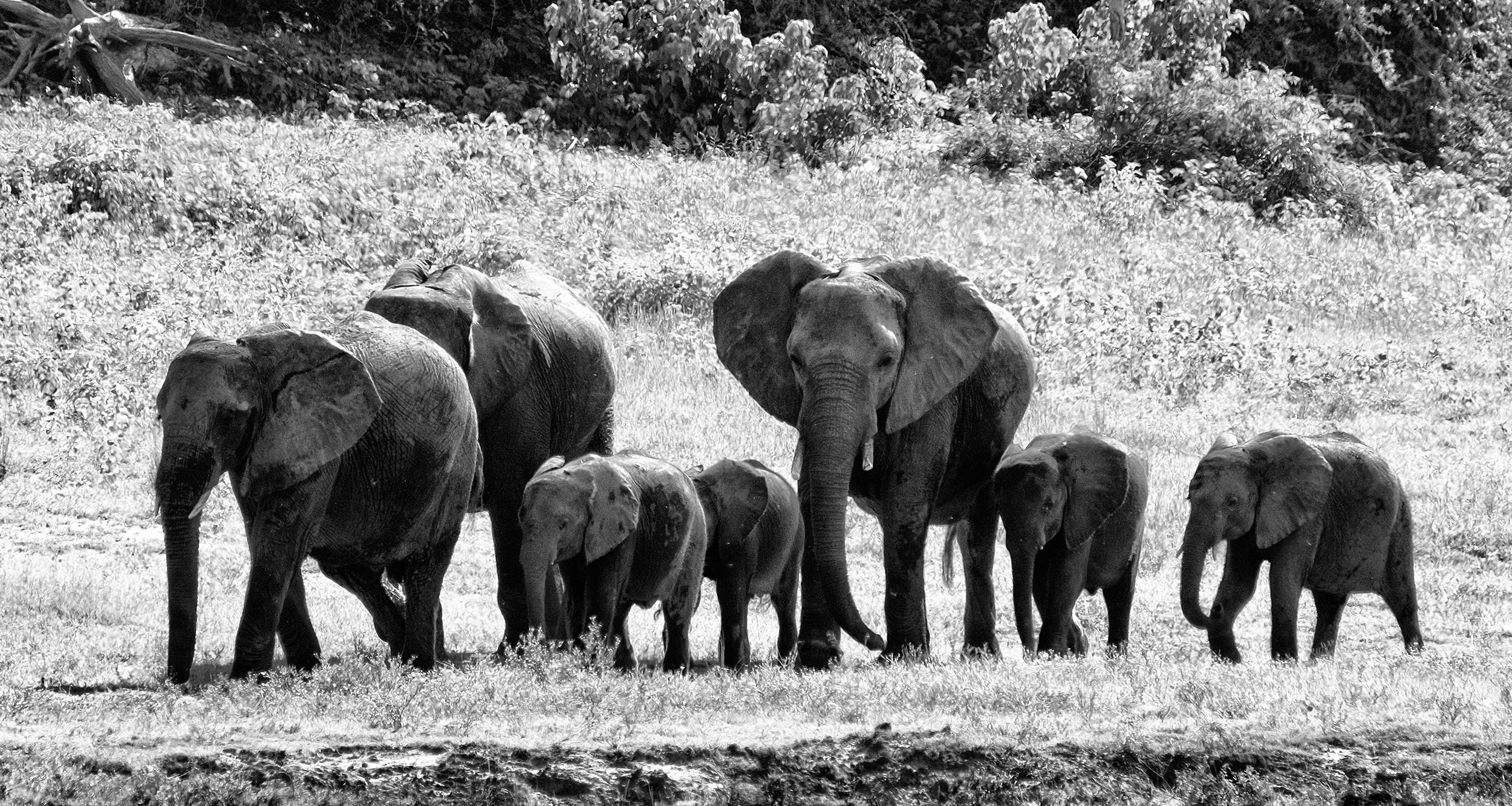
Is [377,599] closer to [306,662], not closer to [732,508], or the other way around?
[306,662]

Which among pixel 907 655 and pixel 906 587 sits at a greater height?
pixel 906 587

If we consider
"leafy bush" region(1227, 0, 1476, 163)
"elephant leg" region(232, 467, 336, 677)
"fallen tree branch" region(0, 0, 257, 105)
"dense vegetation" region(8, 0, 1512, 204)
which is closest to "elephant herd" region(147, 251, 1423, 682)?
"elephant leg" region(232, 467, 336, 677)

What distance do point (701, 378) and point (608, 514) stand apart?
865 centimetres

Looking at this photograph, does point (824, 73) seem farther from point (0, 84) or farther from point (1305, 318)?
point (0, 84)

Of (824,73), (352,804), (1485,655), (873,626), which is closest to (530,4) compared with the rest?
(824,73)

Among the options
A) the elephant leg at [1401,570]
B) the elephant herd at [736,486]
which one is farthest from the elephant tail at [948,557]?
the elephant leg at [1401,570]

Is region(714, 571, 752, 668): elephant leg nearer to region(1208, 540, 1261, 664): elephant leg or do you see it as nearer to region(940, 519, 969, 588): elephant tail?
region(940, 519, 969, 588): elephant tail

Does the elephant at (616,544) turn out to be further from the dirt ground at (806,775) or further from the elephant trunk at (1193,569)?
the elephant trunk at (1193,569)

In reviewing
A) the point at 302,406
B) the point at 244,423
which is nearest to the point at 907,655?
the point at 302,406

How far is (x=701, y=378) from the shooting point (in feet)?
61.5

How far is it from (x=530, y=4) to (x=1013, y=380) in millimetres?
22704

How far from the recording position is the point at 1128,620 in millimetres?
12492

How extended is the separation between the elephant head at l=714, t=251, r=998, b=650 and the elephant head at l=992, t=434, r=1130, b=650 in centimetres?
83

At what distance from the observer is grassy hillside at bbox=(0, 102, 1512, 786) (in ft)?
27.3
